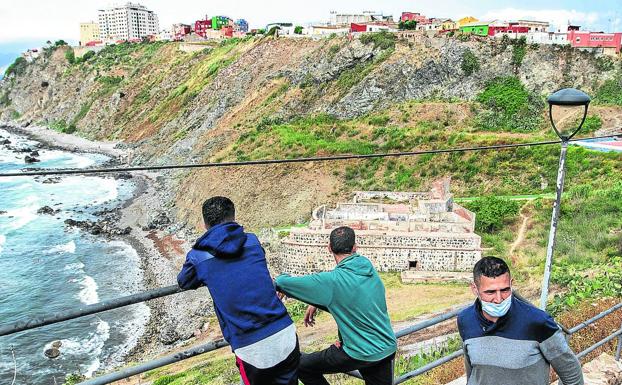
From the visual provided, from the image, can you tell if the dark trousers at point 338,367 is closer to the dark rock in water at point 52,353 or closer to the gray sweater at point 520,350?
the gray sweater at point 520,350

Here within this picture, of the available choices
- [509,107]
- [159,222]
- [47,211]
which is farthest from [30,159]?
[509,107]

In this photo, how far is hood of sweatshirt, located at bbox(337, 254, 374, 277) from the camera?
3.67 meters

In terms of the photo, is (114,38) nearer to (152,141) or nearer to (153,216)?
(152,141)

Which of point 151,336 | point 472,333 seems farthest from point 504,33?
point 472,333

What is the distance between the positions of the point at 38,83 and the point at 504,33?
9661 centimetres

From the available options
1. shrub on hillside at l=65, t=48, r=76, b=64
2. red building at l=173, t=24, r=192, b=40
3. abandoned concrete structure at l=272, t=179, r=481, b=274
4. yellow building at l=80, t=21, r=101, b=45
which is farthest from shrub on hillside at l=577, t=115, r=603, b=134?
yellow building at l=80, t=21, r=101, b=45

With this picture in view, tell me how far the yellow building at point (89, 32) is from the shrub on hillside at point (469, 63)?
121 m

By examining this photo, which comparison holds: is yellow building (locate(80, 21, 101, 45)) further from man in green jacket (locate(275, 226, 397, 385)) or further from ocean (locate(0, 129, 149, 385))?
man in green jacket (locate(275, 226, 397, 385))

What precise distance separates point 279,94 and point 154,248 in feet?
82.4

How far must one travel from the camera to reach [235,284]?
3.17 metres

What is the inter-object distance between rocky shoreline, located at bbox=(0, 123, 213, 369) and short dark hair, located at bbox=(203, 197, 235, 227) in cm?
1926

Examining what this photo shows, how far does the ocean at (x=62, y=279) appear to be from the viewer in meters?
20.8

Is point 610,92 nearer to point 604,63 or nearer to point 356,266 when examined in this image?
point 604,63

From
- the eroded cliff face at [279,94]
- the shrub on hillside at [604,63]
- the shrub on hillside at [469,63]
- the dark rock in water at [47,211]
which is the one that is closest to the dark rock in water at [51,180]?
the eroded cliff face at [279,94]
